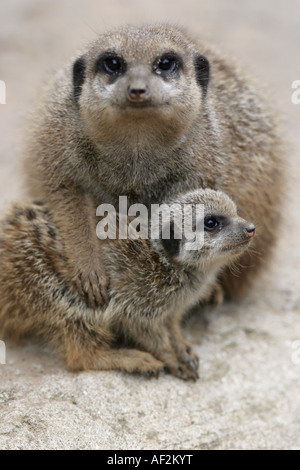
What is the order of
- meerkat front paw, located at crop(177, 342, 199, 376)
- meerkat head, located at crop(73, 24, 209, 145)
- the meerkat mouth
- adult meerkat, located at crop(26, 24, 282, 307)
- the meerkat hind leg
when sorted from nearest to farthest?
meerkat head, located at crop(73, 24, 209, 145), adult meerkat, located at crop(26, 24, 282, 307), the meerkat mouth, the meerkat hind leg, meerkat front paw, located at crop(177, 342, 199, 376)

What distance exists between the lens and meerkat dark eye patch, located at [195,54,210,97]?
9.80 ft

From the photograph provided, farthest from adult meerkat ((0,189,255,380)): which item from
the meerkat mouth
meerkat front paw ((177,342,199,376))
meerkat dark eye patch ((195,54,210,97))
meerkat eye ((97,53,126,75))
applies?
meerkat eye ((97,53,126,75))

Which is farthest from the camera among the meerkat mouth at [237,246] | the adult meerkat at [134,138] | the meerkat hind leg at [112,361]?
the meerkat hind leg at [112,361]

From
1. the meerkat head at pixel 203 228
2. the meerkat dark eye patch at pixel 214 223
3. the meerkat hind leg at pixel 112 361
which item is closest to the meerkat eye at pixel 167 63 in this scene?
the meerkat head at pixel 203 228

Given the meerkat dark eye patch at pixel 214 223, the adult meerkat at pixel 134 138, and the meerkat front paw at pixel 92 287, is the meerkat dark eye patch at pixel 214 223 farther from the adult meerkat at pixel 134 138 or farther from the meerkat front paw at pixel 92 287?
the meerkat front paw at pixel 92 287

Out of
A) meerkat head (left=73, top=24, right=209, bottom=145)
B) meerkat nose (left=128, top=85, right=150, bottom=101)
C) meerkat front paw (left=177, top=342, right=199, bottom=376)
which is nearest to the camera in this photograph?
meerkat nose (left=128, top=85, right=150, bottom=101)

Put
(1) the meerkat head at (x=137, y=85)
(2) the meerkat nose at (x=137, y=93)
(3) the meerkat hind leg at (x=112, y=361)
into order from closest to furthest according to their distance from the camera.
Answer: (2) the meerkat nose at (x=137, y=93), (1) the meerkat head at (x=137, y=85), (3) the meerkat hind leg at (x=112, y=361)

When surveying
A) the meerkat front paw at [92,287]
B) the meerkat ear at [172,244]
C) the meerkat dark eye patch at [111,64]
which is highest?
the meerkat dark eye patch at [111,64]

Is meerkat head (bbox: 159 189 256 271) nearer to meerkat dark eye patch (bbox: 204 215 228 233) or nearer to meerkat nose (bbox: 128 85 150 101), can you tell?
meerkat dark eye patch (bbox: 204 215 228 233)

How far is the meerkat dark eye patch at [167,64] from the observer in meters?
2.69

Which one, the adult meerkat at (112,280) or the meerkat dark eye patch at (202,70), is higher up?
the meerkat dark eye patch at (202,70)

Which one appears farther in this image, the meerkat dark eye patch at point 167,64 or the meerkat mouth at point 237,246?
the meerkat mouth at point 237,246

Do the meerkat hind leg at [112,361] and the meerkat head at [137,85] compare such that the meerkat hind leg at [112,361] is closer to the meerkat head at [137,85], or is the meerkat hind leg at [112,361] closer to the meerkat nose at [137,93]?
the meerkat head at [137,85]

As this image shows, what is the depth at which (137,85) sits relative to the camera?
2.46m
